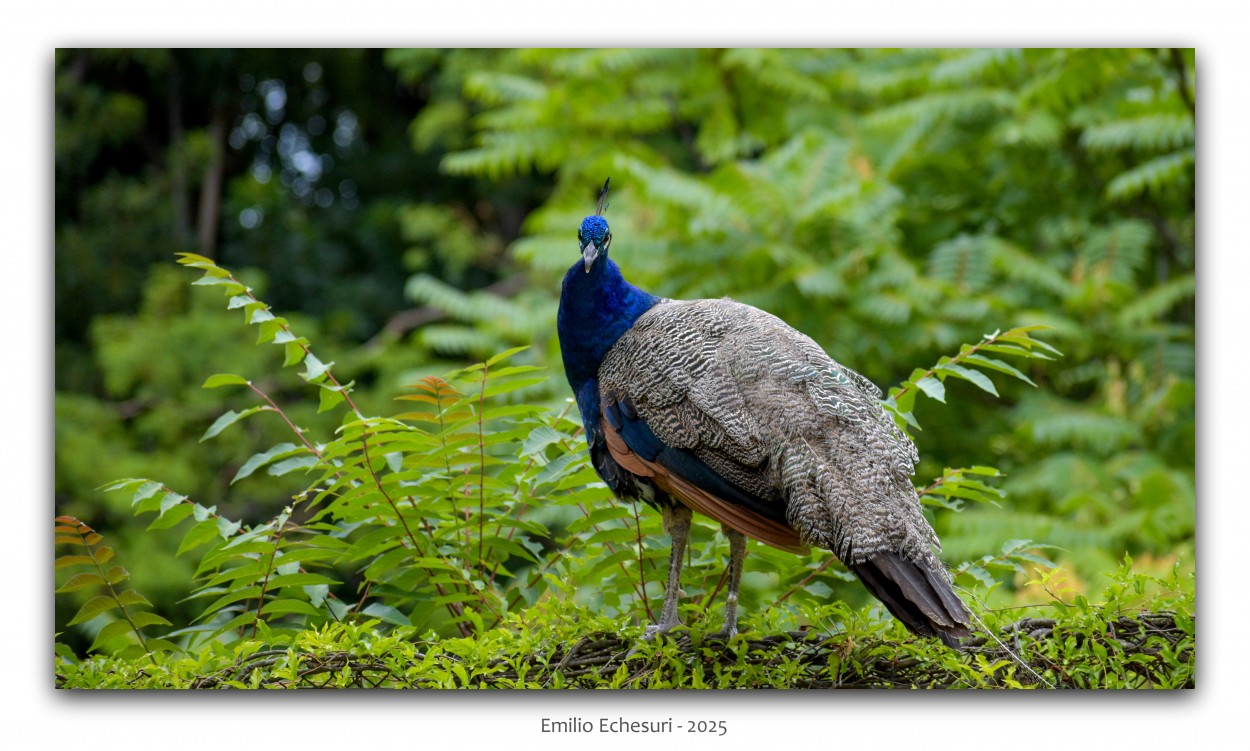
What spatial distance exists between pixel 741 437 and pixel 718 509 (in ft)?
0.48

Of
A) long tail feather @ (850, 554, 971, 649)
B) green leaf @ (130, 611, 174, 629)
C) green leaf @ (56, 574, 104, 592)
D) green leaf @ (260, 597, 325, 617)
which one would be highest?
long tail feather @ (850, 554, 971, 649)

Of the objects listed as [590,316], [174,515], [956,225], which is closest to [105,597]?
[174,515]

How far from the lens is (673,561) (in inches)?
96.9

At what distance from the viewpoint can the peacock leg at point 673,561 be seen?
2.42 m

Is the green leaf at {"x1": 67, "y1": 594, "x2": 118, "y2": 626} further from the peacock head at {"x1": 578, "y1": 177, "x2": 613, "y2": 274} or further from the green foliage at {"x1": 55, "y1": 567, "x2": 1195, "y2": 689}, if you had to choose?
the peacock head at {"x1": 578, "y1": 177, "x2": 613, "y2": 274}

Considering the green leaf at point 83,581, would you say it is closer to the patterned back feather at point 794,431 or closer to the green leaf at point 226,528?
the green leaf at point 226,528

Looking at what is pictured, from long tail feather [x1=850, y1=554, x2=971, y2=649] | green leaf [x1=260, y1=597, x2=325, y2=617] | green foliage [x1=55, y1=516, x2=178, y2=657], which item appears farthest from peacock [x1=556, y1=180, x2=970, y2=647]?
green foliage [x1=55, y1=516, x2=178, y2=657]

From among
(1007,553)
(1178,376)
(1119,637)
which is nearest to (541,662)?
(1007,553)

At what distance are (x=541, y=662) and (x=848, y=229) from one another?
130 inches

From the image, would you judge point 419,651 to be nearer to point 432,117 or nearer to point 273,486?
point 273,486

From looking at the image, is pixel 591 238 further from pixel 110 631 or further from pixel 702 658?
pixel 110 631

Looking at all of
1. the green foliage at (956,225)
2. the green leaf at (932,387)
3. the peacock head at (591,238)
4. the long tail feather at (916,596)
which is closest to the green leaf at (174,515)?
the peacock head at (591,238)

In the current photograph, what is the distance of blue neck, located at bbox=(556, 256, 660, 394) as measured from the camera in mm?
2434

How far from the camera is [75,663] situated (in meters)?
2.78
